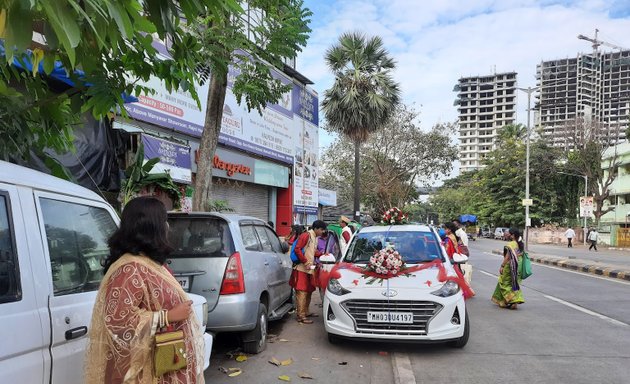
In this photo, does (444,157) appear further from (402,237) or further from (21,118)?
(21,118)

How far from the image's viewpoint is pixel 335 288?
20.1 feet

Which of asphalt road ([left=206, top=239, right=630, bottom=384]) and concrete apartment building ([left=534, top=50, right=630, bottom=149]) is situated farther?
concrete apartment building ([left=534, top=50, right=630, bottom=149])

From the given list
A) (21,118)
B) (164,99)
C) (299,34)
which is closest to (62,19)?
(21,118)

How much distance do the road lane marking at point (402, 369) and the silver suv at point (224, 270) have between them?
5.26ft

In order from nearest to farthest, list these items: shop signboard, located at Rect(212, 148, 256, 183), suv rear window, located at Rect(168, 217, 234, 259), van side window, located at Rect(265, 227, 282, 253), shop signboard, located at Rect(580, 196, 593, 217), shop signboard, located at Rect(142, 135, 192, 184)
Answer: suv rear window, located at Rect(168, 217, 234, 259)
van side window, located at Rect(265, 227, 282, 253)
shop signboard, located at Rect(142, 135, 192, 184)
shop signboard, located at Rect(212, 148, 256, 183)
shop signboard, located at Rect(580, 196, 593, 217)

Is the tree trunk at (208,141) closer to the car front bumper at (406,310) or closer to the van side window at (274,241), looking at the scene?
the van side window at (274,241)

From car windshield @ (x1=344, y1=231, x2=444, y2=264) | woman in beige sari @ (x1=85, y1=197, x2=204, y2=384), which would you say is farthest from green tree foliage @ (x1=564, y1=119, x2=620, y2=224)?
woman in beige sari @ (x1=85, y1=197, x2=204, y2=384)

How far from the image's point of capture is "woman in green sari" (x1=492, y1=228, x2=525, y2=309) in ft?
29.1

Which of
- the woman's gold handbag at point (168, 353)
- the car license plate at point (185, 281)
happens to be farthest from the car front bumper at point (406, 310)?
the woman's gold handbag at point (168, 353)

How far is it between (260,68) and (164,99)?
21.0 ft

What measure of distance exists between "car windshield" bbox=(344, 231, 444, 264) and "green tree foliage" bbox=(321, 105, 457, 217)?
25.0 m

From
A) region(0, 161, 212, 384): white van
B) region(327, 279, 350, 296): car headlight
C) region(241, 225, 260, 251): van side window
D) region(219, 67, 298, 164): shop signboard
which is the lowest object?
region(327, 279, 350, 296): car headlight

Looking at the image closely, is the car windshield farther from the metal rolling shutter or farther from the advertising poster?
the advertising poster

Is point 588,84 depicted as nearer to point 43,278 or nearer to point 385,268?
point 385,268
